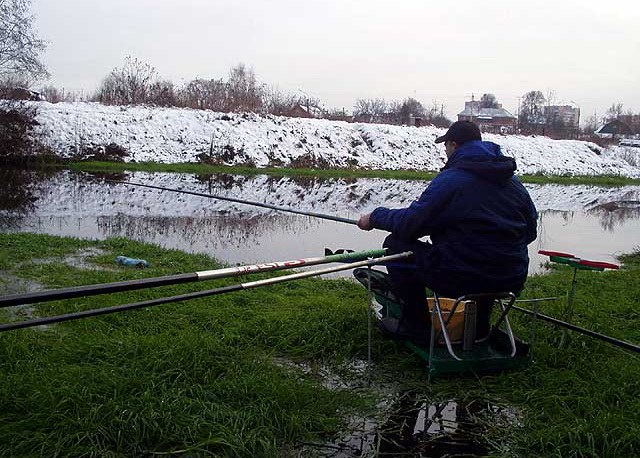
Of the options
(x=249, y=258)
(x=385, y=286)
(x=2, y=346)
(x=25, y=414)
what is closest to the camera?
(x=25, y=414)

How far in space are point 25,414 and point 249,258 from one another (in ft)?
18.2

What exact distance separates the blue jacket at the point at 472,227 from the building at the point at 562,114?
76.9 metres

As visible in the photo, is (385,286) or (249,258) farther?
(249,258)

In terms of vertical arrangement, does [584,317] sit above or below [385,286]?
below

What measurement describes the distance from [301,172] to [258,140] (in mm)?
4205

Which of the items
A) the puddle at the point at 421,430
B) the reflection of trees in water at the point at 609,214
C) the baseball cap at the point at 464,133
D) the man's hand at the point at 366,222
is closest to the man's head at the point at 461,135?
the baseball cap at the point at 464,133

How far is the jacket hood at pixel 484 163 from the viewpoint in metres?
3.88

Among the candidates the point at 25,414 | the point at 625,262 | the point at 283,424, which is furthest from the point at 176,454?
the point at 625,262

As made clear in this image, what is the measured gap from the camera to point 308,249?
9.70 meters

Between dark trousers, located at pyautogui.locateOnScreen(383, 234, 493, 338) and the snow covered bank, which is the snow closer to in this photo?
the snow covered bank

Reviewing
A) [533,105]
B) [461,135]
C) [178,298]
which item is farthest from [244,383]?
[533,105]

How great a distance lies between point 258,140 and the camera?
30203 millimetres

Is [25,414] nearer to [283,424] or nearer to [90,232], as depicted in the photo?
[283,424]

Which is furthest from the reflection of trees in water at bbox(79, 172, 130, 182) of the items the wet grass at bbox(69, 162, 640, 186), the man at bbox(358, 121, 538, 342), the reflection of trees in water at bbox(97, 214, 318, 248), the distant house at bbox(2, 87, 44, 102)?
the man at bbox(358, 121, 538, 342)
